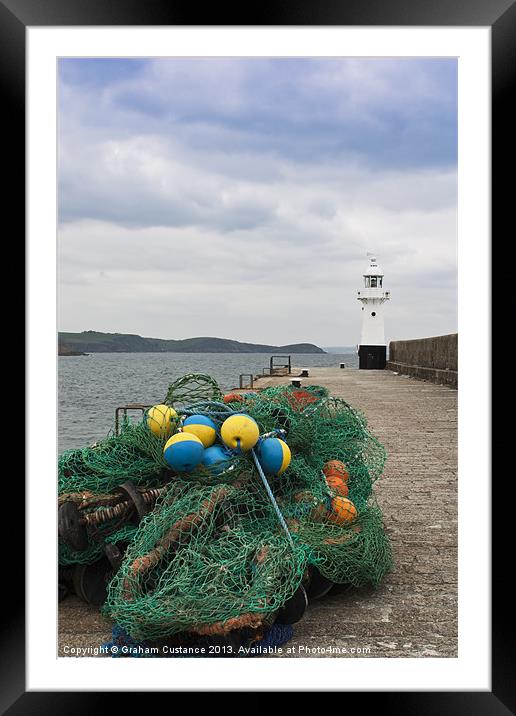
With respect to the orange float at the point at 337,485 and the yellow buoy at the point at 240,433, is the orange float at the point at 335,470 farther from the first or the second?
the yellow buoy at the point at 240,433

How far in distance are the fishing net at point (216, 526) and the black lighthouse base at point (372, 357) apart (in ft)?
117

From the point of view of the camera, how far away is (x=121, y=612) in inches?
107

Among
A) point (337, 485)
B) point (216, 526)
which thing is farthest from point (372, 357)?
point (216, 526)

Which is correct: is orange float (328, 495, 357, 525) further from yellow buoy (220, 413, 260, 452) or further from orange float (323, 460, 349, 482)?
yellow buoy (220, 413, 260, 452)

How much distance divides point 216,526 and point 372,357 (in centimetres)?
3699

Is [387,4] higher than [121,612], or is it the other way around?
[387,4]

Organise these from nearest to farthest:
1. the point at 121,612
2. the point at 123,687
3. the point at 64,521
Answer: the point at 123,687 < the point at 121,612 < the point at 64,521

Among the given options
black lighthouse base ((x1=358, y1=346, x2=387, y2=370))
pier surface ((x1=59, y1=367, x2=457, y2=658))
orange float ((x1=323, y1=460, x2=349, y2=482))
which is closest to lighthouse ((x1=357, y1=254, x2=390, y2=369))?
black lighthouse base ((x1=358, y1=346, x2=387, y2=370))

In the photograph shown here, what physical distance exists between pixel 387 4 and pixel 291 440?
2362 mm

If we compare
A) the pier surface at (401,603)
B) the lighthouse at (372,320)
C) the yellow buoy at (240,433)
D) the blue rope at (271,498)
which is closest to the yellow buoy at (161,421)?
the yellow buoy at (240,433)

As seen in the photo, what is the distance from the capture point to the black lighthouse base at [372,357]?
39219 millimetres

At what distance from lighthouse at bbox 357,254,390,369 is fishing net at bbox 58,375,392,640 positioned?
117 ft
